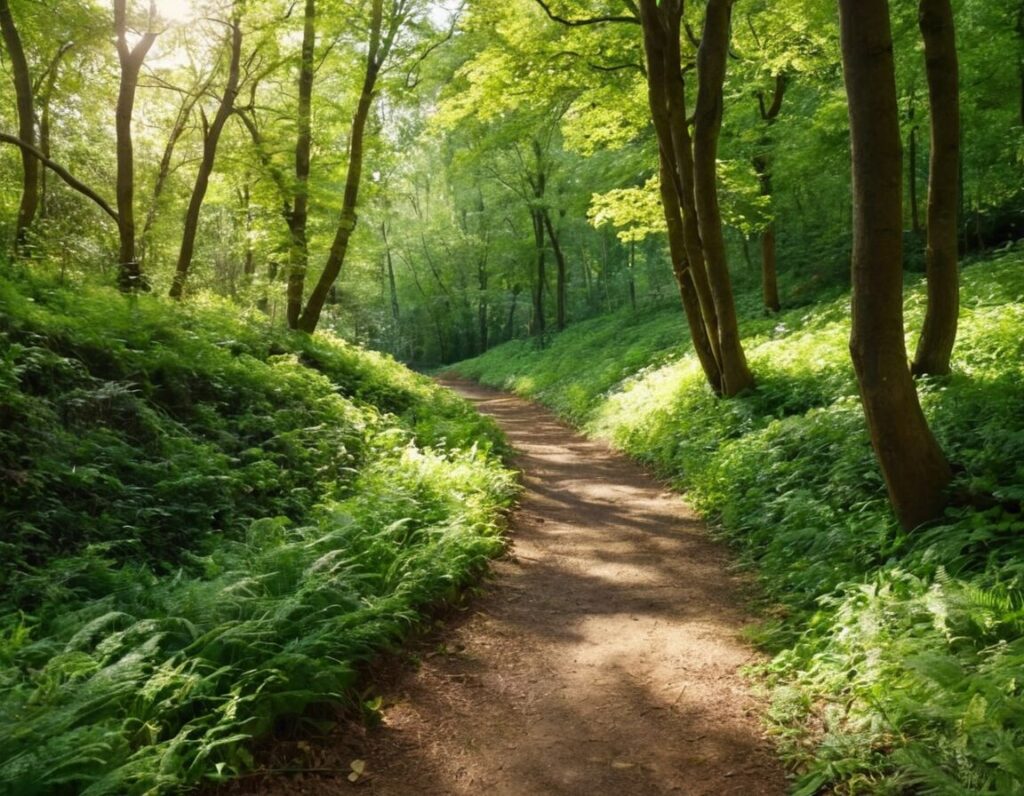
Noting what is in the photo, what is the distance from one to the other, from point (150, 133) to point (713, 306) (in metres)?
18.2

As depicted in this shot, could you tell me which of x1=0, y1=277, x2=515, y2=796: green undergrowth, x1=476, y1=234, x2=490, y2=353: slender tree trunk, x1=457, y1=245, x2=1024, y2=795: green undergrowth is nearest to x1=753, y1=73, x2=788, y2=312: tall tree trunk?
x1=457, y1=245, x2=1024, y2=795: green undergrowth

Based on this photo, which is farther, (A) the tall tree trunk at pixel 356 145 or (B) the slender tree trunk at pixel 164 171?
(B) the slender tree trunk at pixel 164 171

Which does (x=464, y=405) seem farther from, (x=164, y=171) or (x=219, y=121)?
(x=164, y=171)

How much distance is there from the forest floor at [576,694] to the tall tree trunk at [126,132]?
8289 millimetres

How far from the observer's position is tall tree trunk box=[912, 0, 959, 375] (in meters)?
6.71

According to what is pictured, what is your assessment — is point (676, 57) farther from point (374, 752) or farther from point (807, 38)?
point (374, 752)

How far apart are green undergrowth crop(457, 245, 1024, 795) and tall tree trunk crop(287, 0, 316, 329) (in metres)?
8.81

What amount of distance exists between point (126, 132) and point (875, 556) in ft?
39.2

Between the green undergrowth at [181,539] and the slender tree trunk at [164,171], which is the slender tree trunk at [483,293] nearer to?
the slender tree trunk at [164,171]

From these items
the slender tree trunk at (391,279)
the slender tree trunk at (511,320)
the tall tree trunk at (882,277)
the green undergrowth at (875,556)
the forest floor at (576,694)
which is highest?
the slender tree trunk at (391,279)

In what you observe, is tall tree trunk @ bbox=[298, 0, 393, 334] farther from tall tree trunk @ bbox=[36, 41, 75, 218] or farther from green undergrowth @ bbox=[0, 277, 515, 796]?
tall tree trunk @ bbox=[36, 41, 75, 218]

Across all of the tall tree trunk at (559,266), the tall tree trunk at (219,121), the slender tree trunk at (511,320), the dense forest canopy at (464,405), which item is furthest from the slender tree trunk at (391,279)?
the tall tree trunk at (219,121)

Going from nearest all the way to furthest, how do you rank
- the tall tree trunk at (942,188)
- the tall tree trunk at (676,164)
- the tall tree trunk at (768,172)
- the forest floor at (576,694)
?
1. the forest floor at (576,694)
2. the tall tree trunk at (942,188)
3. the tall tree trunk at (676,164)
4. the tall tree trunk at (768,172)

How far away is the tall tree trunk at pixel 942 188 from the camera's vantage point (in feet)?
22.0
